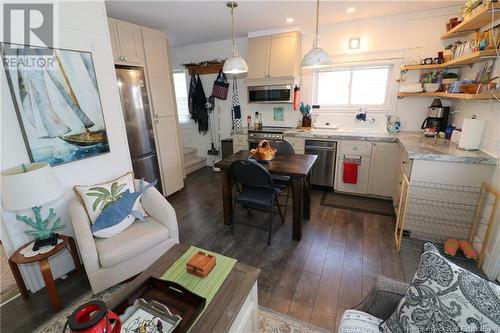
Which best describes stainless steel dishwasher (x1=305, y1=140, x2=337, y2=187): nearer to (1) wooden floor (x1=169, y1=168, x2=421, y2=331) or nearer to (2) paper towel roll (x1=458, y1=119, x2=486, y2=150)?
(1) wooden floor (x1=169, y1=168, x2=421, y2=331)

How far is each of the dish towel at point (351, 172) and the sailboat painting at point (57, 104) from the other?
3.09 meters

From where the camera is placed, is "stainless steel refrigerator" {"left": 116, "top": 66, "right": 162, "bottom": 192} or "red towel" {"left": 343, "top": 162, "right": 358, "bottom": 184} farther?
"red towel" {"left": 343, "top": 162, "right": 358, "bottom": 184}

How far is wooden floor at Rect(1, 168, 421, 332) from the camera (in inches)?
69.1

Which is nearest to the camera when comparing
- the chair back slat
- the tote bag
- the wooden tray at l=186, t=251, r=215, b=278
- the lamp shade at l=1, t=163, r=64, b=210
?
the wooden tray at l=186, t=251, r=215, b=278

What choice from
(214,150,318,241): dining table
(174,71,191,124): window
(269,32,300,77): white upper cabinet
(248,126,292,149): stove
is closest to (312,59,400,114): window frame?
(269,32,300,77): white upper cabinet

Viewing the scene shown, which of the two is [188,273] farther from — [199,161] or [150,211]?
[199,161]

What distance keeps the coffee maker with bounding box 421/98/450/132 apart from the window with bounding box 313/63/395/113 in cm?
53

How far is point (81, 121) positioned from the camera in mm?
2158

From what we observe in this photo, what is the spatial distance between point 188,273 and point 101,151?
1.66m

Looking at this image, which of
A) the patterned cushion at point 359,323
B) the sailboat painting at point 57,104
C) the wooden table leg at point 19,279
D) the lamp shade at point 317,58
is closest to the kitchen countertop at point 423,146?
the lamp shade at point 317,58

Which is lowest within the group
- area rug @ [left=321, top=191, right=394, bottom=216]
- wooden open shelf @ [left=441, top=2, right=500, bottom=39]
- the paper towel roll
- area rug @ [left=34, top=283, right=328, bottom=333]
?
area rug @ [left=34, top=283, right=328, bottom=333]

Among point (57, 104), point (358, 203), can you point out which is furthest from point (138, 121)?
point (358, 203)

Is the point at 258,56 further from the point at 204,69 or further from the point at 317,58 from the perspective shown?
the point at 317,58

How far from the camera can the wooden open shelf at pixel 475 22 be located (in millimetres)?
1896
